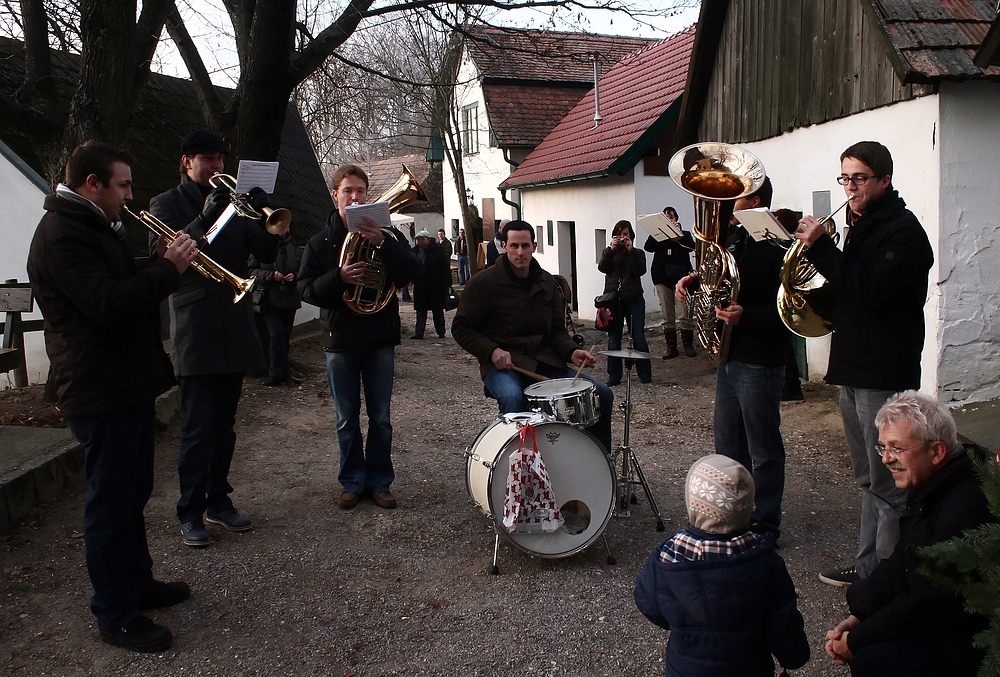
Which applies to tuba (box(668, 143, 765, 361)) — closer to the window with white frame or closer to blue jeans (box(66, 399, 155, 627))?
blue jeans (box(66, 399, 155, 627))

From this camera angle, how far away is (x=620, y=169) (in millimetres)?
14508

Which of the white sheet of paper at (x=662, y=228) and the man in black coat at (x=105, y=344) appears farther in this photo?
the white sheet of paper at (x=662, y=228)

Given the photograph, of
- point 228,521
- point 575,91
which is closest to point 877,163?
point 228,521

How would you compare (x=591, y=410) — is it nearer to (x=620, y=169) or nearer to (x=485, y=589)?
(x=485, y=589)

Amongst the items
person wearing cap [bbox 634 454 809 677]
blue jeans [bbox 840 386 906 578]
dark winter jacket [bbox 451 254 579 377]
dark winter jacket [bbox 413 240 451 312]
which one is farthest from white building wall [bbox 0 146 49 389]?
person wearing cap [bbox 634 454 809 677]

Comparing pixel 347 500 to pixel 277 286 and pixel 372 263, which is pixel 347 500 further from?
pixel 277 286

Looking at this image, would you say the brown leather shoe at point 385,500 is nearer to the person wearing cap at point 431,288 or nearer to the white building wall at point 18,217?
the white building wall at point 18,217

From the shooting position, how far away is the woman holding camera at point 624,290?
33.0ft

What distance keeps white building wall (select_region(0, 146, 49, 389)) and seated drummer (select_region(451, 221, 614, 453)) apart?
23.4 ft

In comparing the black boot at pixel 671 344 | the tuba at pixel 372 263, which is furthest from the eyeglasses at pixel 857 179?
the black boot at pixel 671 344

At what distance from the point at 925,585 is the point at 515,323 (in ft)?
9.90

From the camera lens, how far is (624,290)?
10219mm

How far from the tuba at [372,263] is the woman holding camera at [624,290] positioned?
504cm

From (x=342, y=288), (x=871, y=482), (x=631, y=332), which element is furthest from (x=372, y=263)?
(x=631, y=332)
